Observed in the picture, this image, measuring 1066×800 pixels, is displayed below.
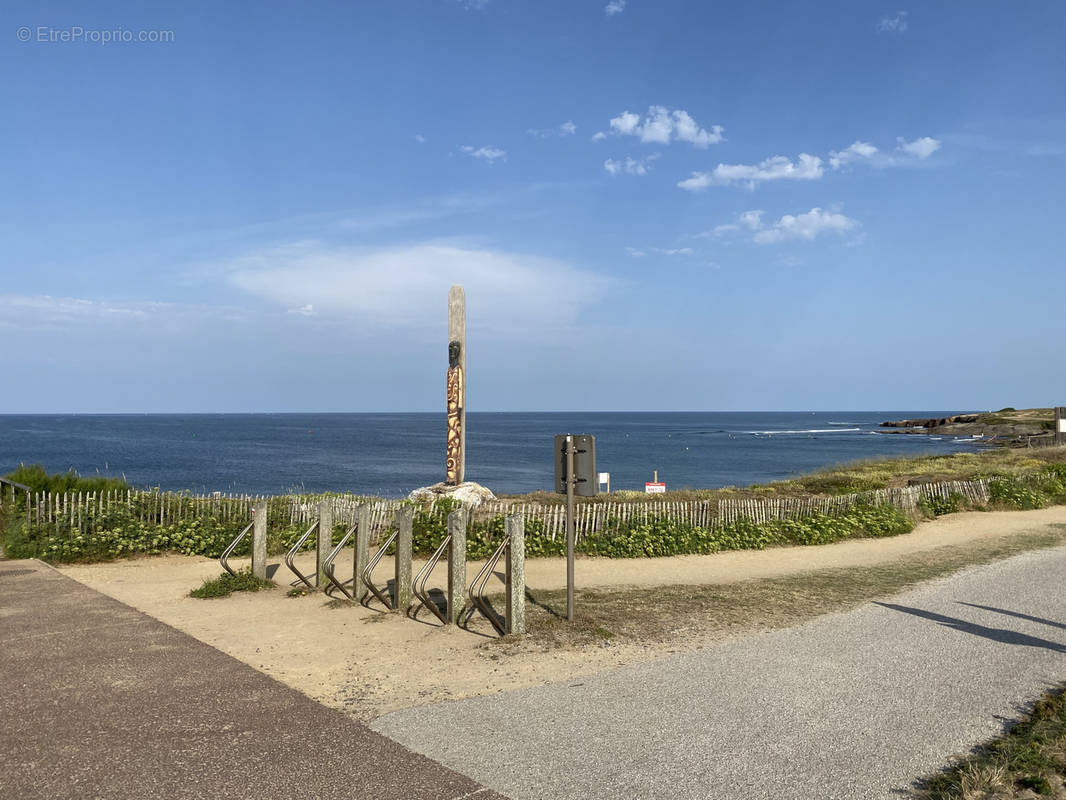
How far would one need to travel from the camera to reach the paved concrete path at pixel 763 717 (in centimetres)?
480

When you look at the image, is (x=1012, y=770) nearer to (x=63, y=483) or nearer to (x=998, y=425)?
(x=63, y=483)

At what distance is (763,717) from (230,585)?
7.76 m

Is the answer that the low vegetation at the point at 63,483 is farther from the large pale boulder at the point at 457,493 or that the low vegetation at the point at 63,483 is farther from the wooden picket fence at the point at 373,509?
the large pale boulder at the point at 457,493

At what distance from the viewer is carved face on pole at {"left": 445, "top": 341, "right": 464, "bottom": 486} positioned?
17906mm

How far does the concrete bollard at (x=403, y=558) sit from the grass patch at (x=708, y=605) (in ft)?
4.04

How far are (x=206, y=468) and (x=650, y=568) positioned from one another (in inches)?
2534

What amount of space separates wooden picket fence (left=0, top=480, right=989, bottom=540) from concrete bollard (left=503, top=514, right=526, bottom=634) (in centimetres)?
534

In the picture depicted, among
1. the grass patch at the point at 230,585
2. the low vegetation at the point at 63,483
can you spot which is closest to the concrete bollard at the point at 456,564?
the grass patch at the point at 230,585

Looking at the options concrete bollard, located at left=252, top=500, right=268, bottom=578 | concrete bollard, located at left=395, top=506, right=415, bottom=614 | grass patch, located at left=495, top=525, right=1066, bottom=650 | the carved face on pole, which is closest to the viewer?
grass patch, located at left=495, top=525, right=1066, bottom=650

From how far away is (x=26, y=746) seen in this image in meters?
5.20

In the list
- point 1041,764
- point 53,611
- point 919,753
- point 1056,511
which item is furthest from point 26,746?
point 1056,511

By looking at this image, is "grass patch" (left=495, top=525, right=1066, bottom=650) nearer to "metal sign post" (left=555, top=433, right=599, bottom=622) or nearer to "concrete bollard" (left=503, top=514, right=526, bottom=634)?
"concrete bollard" (left=503, top=514, right=526, bottom=634)

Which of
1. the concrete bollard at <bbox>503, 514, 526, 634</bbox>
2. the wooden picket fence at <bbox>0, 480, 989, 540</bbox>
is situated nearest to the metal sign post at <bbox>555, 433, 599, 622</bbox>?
the concrete bollard at <bbox>503, 514, 526, 634</bbox>

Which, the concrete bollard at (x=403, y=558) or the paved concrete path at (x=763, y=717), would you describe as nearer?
the paved concrete path at (x=763, y=717)
